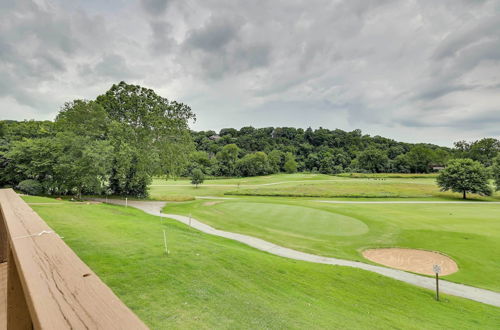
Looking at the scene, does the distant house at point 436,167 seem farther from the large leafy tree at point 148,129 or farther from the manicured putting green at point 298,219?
the large leafy tree at point 148,129

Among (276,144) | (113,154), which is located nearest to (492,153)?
(276,144)

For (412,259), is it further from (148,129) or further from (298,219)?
(148,129)

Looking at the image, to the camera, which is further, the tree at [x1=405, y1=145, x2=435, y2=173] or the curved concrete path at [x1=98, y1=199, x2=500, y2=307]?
the tree at [x1=405, y1=145, x2=435, y2=173]

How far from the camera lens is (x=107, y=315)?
45.8 inches

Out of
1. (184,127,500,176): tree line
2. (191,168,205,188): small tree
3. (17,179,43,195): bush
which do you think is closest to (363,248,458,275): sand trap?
(17,179,43,195): bush

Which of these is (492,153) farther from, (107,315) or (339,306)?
(107,315)

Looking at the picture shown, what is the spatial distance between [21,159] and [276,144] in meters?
113

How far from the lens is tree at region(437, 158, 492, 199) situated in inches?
1729

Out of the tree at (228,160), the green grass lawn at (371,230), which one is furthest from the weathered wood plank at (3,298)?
the tree at (228,160)

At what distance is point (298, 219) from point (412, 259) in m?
9.53

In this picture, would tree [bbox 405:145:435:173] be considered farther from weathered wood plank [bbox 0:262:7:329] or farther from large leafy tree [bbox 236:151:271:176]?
weathered wood plank [bbox 0:262:7:329]

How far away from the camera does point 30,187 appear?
2548cm

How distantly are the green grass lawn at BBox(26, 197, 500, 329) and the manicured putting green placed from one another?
846cm

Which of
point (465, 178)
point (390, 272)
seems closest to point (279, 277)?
point (390, 272)
